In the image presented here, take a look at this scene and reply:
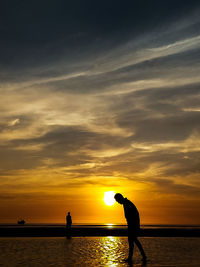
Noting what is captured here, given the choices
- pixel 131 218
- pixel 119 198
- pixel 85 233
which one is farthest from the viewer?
pixel 85 233

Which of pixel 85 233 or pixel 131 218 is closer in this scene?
pixel 131 218

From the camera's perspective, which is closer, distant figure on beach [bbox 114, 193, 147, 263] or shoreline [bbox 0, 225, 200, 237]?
distant figure on beach [bbox 114, 193, 147, 263]

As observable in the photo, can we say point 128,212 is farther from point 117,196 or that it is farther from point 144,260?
point 144,260

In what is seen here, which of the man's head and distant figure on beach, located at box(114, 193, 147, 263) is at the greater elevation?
the man's head

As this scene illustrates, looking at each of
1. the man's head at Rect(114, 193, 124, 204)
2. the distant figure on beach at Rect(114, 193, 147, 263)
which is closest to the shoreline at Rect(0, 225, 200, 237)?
the distant figure on beach at Rect(114, 193, 147, 263)

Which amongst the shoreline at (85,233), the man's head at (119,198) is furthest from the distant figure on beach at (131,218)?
the shoreline at (85,233)

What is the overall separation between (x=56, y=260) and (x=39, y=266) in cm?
186

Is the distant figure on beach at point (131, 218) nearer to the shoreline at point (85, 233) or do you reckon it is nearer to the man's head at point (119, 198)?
the man's head at point (119, 198)

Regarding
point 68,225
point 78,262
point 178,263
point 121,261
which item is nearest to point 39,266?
point 78,262

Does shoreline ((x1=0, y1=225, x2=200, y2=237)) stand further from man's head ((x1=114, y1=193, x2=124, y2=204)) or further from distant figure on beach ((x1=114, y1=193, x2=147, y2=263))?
man's head ((x1=114, y1=193, x2=124, y2=204))

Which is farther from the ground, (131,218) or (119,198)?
(119,198)

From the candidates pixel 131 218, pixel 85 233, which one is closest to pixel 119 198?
pixel 131 218

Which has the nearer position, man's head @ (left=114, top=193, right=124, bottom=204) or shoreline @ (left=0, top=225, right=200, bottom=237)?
man's head @ (left=114, top=193, right=124, bottom=204)

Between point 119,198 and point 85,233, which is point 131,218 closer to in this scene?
point 119,198
